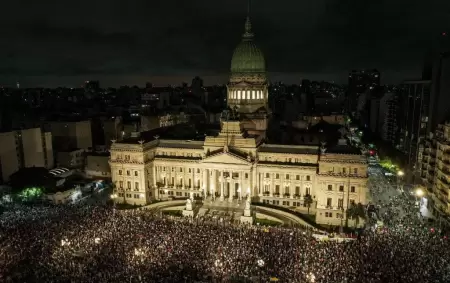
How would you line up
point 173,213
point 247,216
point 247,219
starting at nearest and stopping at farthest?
point 247,219 → point 247,216 → point 173,213

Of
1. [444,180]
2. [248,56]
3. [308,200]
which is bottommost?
[308,200]

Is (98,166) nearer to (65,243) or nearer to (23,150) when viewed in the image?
(23,150)

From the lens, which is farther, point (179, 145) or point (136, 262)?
point (179, 145)

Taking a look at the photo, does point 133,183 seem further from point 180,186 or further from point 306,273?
point 306,273

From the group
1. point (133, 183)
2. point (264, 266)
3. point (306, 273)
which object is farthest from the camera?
point (133, 183)

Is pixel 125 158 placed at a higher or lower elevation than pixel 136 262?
higher

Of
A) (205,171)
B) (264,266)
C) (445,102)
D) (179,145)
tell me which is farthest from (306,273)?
(445,102)

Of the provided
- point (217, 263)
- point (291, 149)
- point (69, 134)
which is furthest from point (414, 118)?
point (69, 134)
